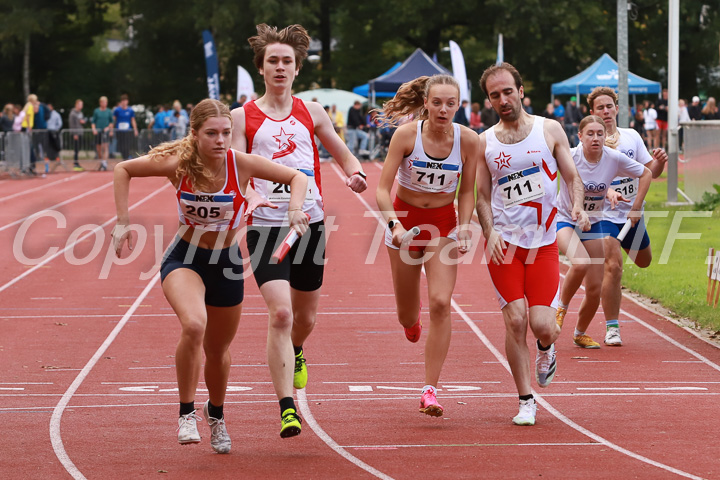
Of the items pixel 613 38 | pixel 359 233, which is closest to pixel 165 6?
pixel 613 38

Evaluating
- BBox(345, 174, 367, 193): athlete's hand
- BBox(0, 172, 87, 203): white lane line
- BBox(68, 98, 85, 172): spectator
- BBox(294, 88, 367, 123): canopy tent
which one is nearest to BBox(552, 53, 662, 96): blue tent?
BBox(294, 88, 367, 123): canopy tent

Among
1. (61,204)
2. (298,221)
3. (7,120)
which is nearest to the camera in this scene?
(298,221)

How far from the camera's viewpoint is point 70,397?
28.4 ft

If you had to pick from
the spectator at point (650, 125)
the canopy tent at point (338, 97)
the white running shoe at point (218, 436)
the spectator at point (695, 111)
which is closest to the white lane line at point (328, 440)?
the white running shoe at point (218, 436)

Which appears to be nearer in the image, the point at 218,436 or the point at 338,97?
the point at 218,436

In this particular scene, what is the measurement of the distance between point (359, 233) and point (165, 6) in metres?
40.2

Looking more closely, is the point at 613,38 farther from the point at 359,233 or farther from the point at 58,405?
the point at 58,405

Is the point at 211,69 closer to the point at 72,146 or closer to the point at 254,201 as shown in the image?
the point at 72,146

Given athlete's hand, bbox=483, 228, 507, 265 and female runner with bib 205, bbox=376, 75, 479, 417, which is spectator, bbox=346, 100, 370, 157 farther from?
athlete's hand, bbox=483, 228, 507, 265

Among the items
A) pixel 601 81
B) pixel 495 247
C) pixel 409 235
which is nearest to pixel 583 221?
pixel 495 247

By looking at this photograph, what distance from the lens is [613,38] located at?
183ft

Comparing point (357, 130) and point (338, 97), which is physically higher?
point (338, 97)

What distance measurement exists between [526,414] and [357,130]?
3198 cm

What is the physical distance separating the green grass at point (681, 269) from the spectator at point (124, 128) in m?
18.0
